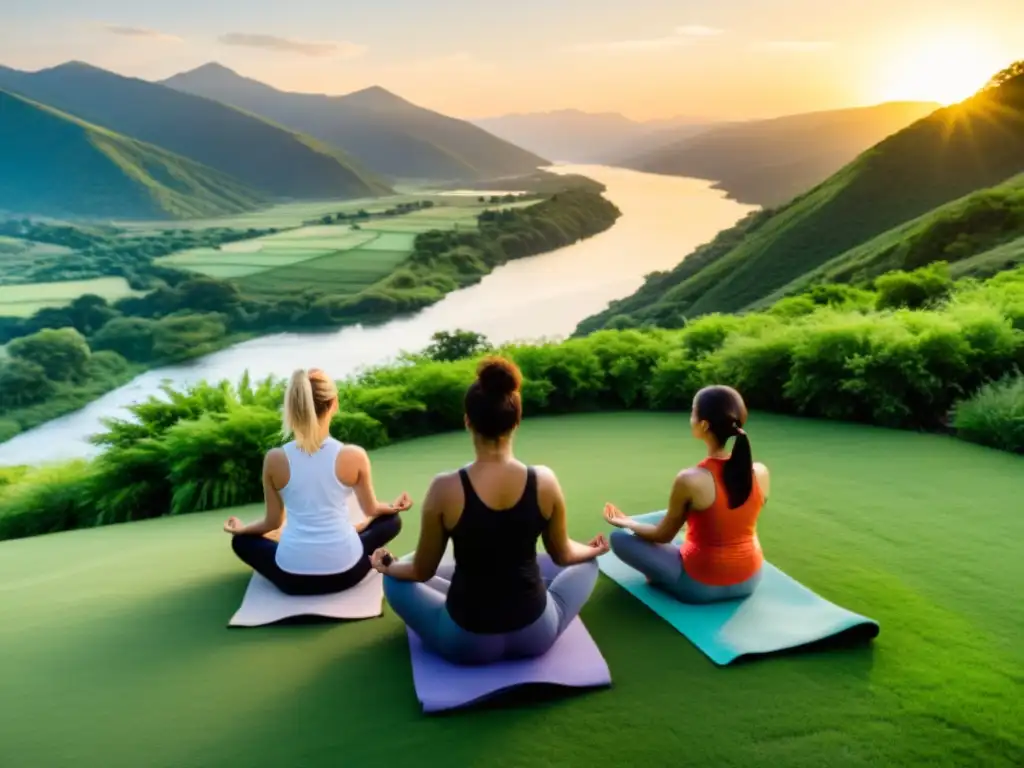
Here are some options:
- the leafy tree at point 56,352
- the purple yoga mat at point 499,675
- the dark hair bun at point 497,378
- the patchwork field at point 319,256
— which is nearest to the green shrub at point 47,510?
the purple yoga mat at point 499,675

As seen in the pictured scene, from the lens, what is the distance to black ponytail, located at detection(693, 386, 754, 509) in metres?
3.29

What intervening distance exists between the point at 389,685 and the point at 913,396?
6.04 m

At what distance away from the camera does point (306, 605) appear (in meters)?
3.72

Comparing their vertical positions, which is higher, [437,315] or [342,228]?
[342,228]

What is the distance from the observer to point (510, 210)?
3850cm

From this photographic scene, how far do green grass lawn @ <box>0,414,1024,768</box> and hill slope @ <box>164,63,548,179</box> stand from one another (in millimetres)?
46082

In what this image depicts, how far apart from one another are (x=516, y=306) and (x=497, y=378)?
2927 centimetres

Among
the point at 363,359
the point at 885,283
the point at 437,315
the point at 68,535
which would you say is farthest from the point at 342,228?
the point at 68,535

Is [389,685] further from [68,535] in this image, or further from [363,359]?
[363,359]

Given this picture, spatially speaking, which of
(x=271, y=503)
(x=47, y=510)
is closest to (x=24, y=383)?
(x=47, y=510)

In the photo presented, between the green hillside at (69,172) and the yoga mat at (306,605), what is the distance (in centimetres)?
3646

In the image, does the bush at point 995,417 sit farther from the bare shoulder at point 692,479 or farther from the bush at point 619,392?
the bare shoulder at point 692,479

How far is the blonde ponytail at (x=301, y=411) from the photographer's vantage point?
3.63 metres

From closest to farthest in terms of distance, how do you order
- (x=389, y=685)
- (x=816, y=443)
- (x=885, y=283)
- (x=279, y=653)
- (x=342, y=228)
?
1. (x=389, y=685)
2. (x=279, y=653)
3. (x=816, y=443)
4. (x=885, y=283)
5. (x=342, y=228)
